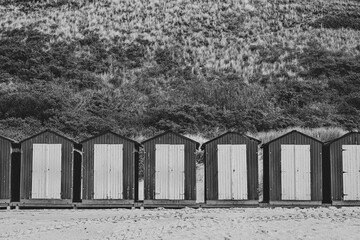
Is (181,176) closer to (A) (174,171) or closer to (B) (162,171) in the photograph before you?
(A) (174,171)

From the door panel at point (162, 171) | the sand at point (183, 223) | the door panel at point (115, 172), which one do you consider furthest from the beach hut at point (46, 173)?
the door panel at point (162, 171)

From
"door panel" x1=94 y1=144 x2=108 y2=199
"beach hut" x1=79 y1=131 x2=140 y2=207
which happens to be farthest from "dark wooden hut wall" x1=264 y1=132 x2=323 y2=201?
"door panel" x1=94 y1=144 x2=108 y2=199

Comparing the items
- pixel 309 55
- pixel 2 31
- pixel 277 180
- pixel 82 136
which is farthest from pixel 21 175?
pixel 2 31

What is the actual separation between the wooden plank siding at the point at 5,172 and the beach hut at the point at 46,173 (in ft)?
1.28

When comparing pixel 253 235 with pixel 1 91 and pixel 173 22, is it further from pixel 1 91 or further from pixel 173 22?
pixel 173 22

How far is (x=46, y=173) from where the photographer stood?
18281 mm

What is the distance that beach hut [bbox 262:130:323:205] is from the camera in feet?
60.6

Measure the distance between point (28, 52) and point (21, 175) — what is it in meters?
25.6

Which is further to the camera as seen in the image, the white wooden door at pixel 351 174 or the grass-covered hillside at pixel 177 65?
the grass-covered hillside at pixel 177 65

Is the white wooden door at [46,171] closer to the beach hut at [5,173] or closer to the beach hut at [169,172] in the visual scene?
the beach hut at [5,173]

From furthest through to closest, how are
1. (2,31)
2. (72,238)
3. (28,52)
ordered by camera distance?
(2,31)
(28,52)
(72,238)

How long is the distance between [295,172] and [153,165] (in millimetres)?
4386

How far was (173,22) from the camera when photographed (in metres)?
50.0

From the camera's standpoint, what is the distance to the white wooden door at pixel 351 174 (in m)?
18.5
